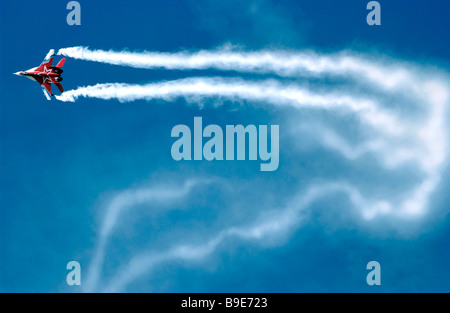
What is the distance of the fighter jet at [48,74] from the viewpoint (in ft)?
270

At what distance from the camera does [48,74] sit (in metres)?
82.7

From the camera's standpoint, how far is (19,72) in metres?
84.8

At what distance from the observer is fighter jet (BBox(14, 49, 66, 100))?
82438 mm

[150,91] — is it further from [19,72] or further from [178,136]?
[19,72]
